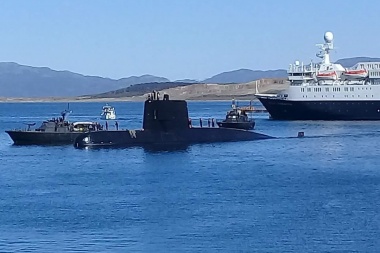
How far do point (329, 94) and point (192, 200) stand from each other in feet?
163

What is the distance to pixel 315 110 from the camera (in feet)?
238

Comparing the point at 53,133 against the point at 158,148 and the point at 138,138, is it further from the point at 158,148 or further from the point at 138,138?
the point at 158,148

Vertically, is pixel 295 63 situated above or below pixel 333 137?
above

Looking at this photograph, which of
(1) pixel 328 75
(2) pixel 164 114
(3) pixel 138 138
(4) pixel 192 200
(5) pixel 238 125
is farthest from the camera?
(1) pixel 328 75

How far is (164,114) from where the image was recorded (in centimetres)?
4119

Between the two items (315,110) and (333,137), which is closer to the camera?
(333,137)

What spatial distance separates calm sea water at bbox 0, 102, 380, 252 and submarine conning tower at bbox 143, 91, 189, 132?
1.90 metres

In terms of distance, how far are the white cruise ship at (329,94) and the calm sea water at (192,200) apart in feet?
96.5

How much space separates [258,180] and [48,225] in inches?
427

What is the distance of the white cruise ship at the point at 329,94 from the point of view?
71.3 meters

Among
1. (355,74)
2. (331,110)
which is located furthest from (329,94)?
(355,74)

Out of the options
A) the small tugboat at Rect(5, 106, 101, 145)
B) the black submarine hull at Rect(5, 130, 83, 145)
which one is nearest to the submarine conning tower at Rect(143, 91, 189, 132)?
the black submarine hull at Rect(5, 130, 83, 145)

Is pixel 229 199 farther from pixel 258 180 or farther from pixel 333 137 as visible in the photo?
pixel 333 137

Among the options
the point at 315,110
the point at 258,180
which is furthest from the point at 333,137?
the point at 258,180
